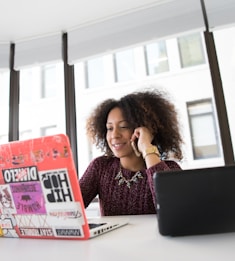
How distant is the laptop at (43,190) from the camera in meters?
0.51

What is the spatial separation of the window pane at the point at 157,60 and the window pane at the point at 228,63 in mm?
1674

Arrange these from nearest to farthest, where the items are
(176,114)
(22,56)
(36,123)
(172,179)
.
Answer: (172,179) < (176,114) < (22,56) < (36,123)

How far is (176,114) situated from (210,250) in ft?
3.77

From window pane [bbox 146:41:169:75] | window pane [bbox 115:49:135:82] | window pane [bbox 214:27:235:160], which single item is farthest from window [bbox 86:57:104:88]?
window pane [bbox 214:27:235:160]

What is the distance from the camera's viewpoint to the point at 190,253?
44 centimetres

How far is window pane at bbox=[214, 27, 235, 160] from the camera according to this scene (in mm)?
2274

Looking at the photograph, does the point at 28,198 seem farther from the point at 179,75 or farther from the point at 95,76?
the point at 179,75

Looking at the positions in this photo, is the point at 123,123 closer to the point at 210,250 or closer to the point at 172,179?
the point at 172,179

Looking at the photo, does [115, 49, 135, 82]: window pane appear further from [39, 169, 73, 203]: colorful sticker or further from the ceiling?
[39, 169, 73, 203]: colorful sticker

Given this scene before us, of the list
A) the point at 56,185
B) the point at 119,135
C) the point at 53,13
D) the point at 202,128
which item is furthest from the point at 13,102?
the point at 202,128

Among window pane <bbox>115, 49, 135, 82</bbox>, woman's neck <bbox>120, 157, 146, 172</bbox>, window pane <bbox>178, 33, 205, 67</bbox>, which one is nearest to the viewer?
woman's neck <bbox>120, 157, 146, 172</bbox>

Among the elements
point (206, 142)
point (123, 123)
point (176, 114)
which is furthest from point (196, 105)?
point (123, 123)

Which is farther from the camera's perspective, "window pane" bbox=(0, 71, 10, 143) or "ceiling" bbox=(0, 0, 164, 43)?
"window pane" bbox=(0, 71, 10, 143)

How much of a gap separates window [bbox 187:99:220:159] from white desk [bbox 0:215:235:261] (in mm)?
3260
